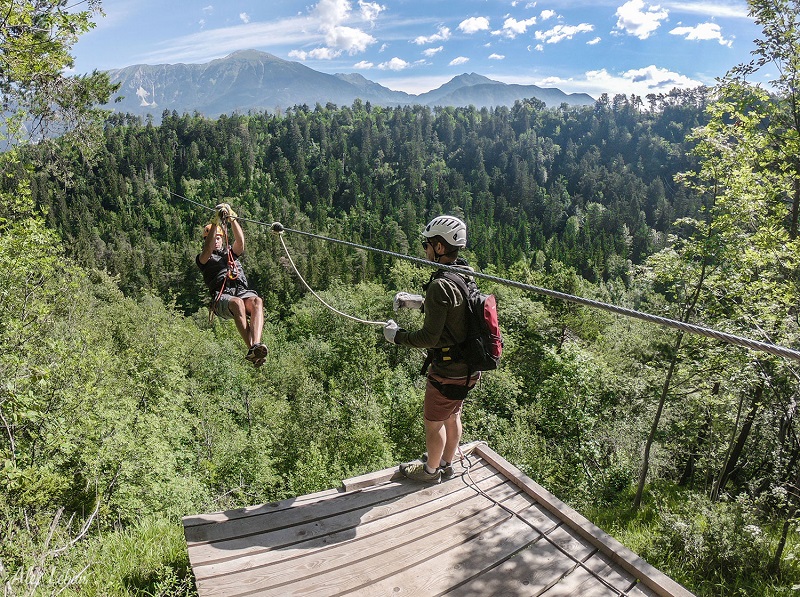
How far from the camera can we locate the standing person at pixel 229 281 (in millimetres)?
5230

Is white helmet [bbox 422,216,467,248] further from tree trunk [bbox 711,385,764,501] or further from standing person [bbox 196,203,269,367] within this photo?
tree trunk [bbox 711,385,764,501]

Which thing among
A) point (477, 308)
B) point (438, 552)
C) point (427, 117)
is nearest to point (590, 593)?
point (438, 552)

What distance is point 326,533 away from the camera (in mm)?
4051

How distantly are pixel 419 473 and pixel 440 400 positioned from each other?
986mm

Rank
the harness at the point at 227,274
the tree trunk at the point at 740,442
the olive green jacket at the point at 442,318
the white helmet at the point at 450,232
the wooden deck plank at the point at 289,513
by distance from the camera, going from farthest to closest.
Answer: the tree trunk at the point at 740,442 → the harness at the point at 227,274 → the white helmet at the point at 450,232 → the wooden deck plank at the point at 289,513 → the olive green jacket at the point at 442,318

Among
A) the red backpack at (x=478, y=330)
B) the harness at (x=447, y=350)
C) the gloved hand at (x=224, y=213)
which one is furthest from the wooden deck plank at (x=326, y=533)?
the gloved hand at (x=224, y=213)

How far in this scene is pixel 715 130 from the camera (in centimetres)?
920

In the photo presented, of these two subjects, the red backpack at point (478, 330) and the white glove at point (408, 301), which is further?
the white glove at point (408, 301)

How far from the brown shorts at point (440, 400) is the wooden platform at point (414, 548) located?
2.76 feet

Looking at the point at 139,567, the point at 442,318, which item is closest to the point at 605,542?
the point at 442,318

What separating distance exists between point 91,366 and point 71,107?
5796 millimetres

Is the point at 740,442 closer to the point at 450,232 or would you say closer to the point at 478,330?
the point at 478,330

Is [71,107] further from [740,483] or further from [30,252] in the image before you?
[740,483]

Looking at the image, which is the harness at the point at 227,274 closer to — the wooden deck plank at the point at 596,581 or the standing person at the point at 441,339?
the standing person at the point at 441,339
